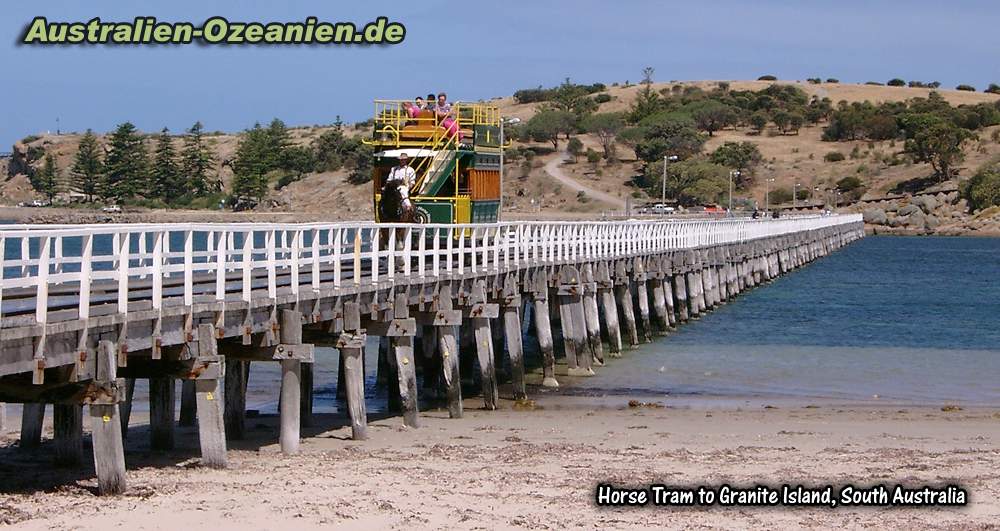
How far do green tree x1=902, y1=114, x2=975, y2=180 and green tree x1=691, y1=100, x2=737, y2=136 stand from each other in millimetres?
25822

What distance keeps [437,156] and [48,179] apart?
125 metres

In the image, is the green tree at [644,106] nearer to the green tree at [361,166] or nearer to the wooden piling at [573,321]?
the green tree at [361,166]

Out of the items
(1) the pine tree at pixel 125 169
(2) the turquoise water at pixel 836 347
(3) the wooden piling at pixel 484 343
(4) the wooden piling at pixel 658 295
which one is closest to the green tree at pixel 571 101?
(1) the pine tree at pixel 125 169

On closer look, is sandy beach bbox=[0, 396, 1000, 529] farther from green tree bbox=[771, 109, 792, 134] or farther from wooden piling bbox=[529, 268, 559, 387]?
green tree bbox=[771, 109, 792, 134]

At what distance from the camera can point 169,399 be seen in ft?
62.4

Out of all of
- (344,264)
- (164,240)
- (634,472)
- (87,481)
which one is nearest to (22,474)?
(87,481)

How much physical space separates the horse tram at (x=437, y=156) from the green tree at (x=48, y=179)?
122m

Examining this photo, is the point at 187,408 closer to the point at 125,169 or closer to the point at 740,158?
the point at 125,169

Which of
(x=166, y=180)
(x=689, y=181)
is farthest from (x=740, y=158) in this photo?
(x=166, y=180)

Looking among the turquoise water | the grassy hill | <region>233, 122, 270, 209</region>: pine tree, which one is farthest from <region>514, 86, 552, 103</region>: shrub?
the turquoise water

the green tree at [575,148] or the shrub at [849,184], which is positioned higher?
the green tree at [575,148]

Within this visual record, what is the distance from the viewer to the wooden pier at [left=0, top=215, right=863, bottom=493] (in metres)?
14.3

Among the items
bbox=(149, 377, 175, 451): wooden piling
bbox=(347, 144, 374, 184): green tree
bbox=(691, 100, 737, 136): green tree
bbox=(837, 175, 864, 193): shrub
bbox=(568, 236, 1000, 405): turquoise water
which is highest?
bbox=(691, 100, 737, 136): green tree

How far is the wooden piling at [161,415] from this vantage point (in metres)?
18.9
